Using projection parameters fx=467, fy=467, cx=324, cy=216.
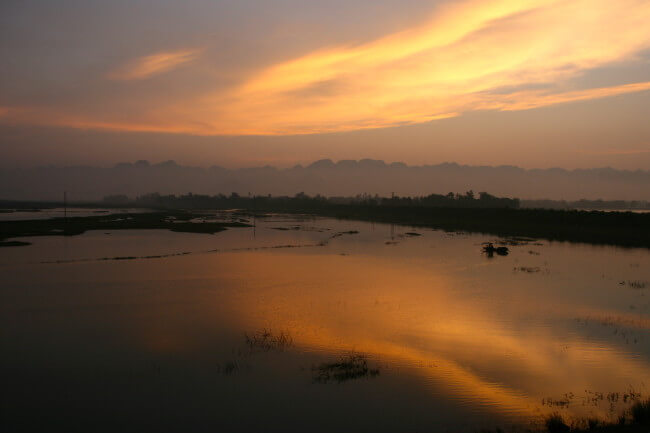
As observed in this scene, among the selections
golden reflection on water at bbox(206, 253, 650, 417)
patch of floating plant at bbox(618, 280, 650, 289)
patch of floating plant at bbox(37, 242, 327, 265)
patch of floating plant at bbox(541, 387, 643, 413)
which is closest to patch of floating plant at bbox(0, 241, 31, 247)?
patch of floating plant at bbox(37, 242, 327, 265)

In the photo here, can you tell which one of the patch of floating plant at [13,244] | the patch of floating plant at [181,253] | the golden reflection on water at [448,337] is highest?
the patch of floating plant at [13,244]

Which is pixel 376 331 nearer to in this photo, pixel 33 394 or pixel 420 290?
pixel 420 290

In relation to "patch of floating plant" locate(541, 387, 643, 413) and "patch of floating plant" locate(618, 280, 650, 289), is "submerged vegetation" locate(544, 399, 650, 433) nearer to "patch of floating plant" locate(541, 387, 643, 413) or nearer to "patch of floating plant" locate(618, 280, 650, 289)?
"patch of floating plant" locate(541, 387, 643, 413)

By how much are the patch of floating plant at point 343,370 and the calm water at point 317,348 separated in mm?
52

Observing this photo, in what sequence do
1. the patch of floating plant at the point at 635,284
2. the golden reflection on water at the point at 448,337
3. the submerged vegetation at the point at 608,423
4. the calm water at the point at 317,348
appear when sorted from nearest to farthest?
the submerged vegetation at the point at 608,423
the calm water at the point at 317,348
the golden reflection on water at the point at 448,337
the patch of floating plant at the point at 635,284

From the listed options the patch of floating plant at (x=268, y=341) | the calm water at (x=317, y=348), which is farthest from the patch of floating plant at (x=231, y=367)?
the patch of floating plant at (x=268, y=341)

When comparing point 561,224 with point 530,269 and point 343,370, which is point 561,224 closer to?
point 530,269

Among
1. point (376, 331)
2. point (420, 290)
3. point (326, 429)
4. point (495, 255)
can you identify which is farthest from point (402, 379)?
point (495, 255)

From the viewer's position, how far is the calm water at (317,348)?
905 centimetres

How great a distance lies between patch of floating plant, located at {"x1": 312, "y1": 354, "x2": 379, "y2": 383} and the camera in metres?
10.6

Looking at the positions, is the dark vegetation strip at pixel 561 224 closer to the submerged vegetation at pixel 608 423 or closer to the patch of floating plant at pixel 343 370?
the submerged vegetation at pixel 608 423

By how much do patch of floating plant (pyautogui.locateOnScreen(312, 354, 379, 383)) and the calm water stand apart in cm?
5

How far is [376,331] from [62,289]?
48.2ft

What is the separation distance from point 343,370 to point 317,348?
1.74m
